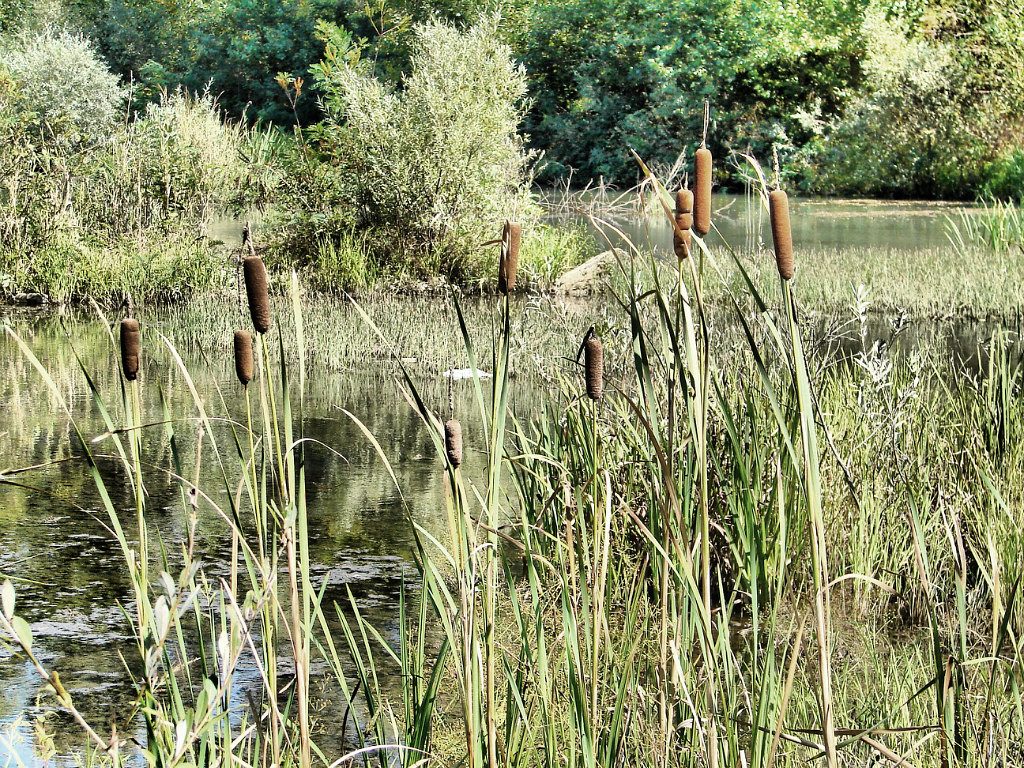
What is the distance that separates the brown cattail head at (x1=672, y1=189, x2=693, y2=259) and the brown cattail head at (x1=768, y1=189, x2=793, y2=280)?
0.16 meters

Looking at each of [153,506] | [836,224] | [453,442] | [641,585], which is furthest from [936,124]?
[453,442]

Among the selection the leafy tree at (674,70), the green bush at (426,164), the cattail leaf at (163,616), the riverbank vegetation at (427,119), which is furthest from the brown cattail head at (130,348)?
the leafy tree at (674,70)

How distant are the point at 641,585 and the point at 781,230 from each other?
97 cm

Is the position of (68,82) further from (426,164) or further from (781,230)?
(781,230)

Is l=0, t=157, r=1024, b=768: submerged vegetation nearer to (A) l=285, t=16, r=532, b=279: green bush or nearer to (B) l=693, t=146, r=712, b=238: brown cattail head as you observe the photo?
(B) l=693, t=146, r=712, b=238: brown cattail head

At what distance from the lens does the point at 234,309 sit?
32.1 ft

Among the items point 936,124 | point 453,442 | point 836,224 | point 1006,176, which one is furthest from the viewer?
point 936,124

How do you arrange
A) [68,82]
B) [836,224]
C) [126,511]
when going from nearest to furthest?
1. [126,511]
2. [836,224]
3. [68,82]

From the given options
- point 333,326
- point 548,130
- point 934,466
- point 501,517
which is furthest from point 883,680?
point 548,130

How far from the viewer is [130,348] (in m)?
1.34

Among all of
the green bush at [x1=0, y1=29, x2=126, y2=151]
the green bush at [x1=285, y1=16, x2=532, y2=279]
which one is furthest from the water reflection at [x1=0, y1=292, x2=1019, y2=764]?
the green bush at [x1=0, y1=29, x2=126, y2=151]

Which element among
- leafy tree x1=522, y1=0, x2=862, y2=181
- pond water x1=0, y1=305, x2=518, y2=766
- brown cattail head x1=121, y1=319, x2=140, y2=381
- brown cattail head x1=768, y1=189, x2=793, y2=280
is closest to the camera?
brown cattail head x1=768, y1=189, x2=793, y2=280

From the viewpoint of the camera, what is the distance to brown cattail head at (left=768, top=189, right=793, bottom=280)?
1.10m

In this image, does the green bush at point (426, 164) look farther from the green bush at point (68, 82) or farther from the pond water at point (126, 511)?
the green bush at point (68, 82)
